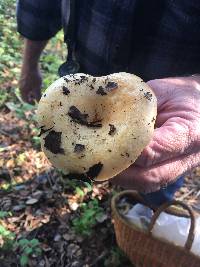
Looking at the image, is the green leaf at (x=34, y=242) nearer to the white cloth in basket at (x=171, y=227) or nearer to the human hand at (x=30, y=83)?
the white cloth in basket at (x=171, y=227)

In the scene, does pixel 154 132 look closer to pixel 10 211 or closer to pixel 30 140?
pixel 10 211

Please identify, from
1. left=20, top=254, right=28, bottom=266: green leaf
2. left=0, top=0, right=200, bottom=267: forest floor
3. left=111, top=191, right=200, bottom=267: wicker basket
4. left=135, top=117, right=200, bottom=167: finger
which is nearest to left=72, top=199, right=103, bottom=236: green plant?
left=0, top=0, right=200, bottom=267: forest floor

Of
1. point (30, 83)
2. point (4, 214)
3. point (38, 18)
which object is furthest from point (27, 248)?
point (38, 18)

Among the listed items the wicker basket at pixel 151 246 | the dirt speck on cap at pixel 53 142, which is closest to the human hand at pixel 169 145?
the dirt speck on cap at pixel 53 142

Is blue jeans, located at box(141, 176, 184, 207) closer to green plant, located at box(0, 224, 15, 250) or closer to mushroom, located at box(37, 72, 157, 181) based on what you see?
green plant, located at box(0, 224, 15, 250)

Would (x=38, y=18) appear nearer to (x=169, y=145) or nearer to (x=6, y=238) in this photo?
(x=6, y=238)

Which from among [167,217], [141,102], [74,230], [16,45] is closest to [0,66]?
[16,45]

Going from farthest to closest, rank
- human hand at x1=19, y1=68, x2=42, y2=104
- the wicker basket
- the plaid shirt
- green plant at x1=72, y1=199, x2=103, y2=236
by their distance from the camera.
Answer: human hand at x1=19, y1=68, x2=42, y2=104 < green plant at x1=72, y1=199, x2=103, y2=236 < the wicker basket < the plaid shirt
